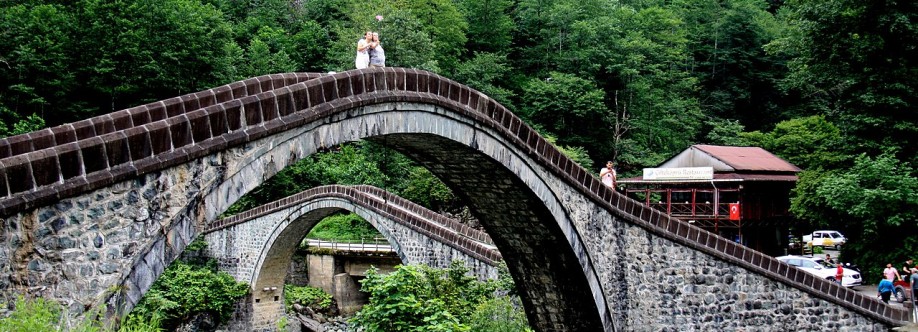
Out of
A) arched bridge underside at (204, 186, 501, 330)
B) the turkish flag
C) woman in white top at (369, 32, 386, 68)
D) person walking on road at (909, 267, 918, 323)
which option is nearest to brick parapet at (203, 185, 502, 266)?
arched bridge underside at (204, 186, 501, 330)

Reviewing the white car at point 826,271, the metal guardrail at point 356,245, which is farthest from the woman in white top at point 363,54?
the metal guardrail at point 356,245

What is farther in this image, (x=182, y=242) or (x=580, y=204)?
(x=580, y=204)

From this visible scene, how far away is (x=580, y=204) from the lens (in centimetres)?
1116

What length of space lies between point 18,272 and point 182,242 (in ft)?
4.07

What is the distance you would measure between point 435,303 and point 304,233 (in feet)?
43.1

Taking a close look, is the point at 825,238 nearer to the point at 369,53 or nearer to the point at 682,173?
the point at 682,173

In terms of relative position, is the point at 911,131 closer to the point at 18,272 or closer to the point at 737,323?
the point at 737,323

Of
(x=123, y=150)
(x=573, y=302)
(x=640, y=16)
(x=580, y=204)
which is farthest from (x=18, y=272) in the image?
(x=640, y=16)

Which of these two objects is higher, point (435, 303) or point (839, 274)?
point (435, 303)

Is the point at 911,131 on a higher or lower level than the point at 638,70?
lower

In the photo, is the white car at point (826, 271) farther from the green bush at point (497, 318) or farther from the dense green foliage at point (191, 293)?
the dense green foliage at point (191, 293)

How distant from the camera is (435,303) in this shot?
11.4 m

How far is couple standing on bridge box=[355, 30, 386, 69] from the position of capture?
8.51 metres

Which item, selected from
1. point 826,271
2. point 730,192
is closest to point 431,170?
point 826,271
